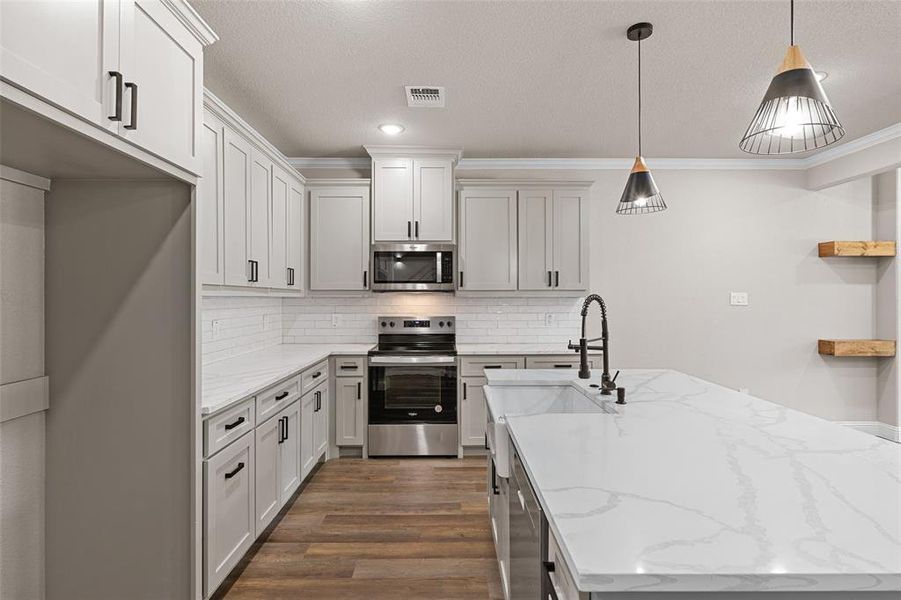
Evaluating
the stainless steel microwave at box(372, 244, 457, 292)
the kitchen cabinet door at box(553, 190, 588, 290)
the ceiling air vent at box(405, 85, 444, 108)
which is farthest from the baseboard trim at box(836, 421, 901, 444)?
the ceiling air vent at box(405, 85, 444, 108)

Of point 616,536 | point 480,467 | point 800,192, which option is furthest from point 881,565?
point 800,192

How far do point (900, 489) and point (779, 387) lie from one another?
4203 mm

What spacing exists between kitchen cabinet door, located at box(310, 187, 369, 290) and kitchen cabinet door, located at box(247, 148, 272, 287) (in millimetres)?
866

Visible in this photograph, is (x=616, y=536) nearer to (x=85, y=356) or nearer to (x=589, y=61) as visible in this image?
(x=85, y=356)

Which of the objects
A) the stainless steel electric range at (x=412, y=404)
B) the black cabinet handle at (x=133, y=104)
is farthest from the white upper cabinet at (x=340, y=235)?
the black cabinet handle at (x=133, y=104)

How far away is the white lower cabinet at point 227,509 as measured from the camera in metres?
2.04

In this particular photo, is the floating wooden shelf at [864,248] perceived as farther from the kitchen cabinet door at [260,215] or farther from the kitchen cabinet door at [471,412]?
the kitchen cabinet door at [260,215]

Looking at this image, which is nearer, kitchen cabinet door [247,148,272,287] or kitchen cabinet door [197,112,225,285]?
kitchen cabinet door [197,112,225,285]

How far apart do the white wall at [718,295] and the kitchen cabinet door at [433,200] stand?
0.59m

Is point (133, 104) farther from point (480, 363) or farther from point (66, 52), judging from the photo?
point (480, 363)

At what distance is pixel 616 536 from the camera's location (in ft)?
2.90

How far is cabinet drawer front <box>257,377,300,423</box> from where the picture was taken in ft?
8.67

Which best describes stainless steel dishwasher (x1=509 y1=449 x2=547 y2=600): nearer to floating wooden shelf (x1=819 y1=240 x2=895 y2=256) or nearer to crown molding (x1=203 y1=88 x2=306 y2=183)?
crown molding (x1=203 y1=88 x2=306 y2=183)

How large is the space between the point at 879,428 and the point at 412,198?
4.75 meters
